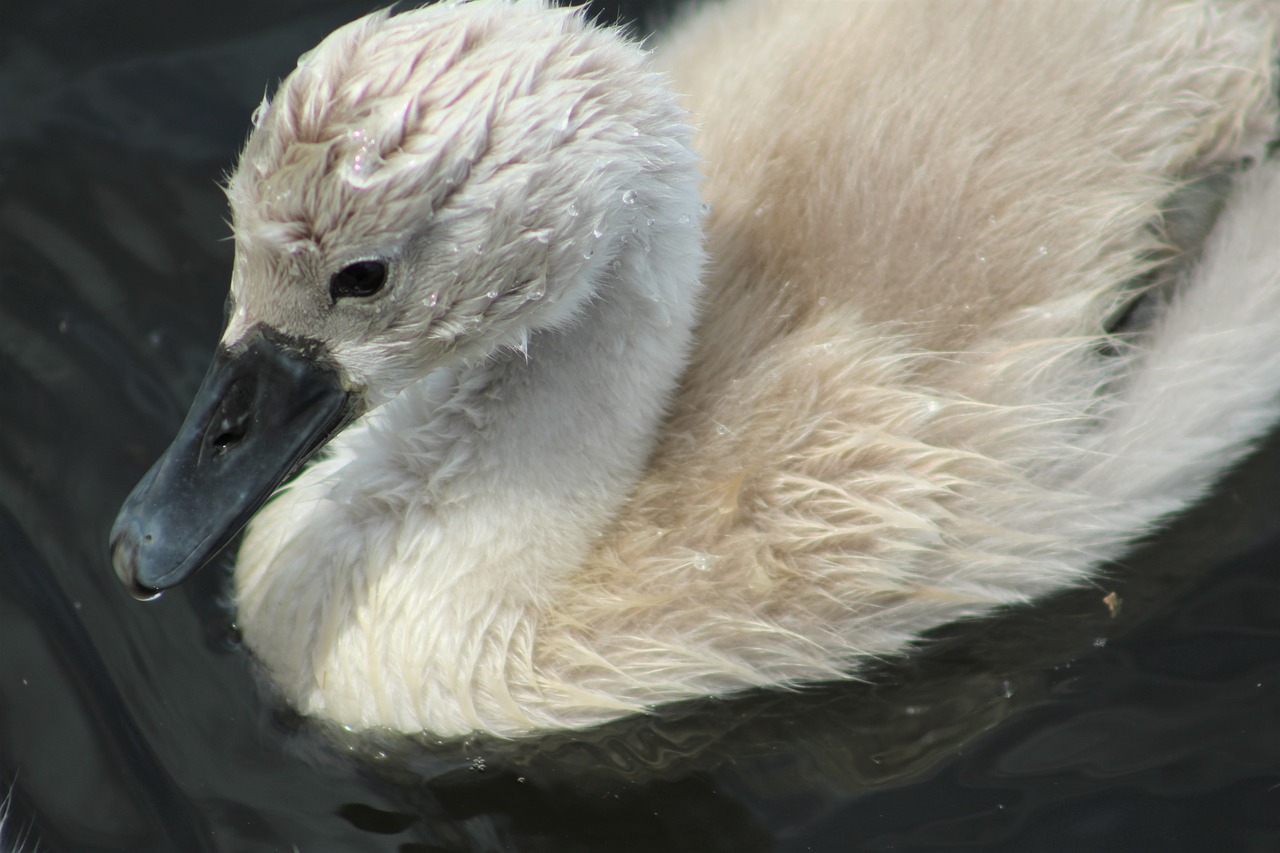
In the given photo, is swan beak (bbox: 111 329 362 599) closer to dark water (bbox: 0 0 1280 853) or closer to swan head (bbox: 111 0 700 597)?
swan head (bbox: 111 0 700 597)

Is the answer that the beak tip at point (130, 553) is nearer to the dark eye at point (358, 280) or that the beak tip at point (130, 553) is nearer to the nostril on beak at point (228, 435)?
the nostril on beak at point (228, 435)

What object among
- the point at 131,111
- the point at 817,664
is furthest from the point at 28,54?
the point at 817,664

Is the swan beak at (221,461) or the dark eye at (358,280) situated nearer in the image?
the dark eye at (358,280)

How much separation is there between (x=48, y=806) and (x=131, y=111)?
2.32 m

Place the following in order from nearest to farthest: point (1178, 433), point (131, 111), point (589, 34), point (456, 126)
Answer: point (456, 126)
point (589, 34)
point (1178, 433)
point (131, 111)

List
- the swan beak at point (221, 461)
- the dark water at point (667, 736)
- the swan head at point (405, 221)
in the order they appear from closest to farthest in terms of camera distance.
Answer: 1. the swan head at point (405, 221)
2. the swan beak at point (221, 461)
3. the dark water at point (667, 736)

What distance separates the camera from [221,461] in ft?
9.18


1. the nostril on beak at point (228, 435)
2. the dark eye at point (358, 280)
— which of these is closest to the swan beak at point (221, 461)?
the nostril on beak at point (228, 435)

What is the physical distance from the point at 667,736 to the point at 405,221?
4.96ft

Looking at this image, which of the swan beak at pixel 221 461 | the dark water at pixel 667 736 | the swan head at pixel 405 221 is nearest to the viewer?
the swan head at pixel 405 221

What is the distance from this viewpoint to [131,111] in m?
4.39

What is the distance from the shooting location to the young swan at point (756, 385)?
2.75 meters

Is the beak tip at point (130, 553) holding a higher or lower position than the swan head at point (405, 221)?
lower

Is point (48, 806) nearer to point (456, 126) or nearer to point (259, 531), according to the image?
point (259, 531)
